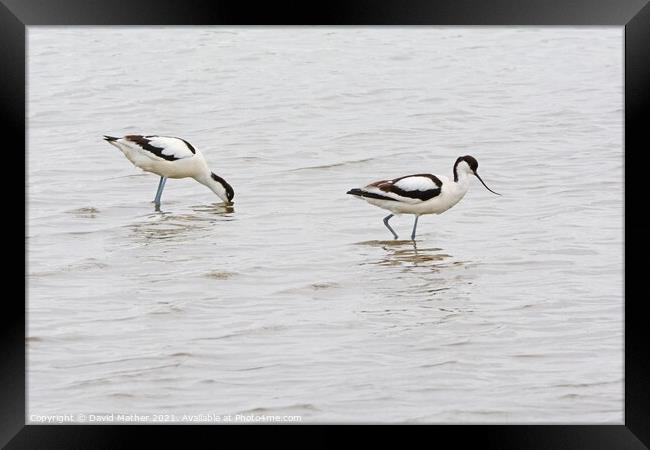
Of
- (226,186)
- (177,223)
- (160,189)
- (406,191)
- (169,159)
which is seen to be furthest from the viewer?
(160,189)

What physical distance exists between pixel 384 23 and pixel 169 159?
2849 mm

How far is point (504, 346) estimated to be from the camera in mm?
6617

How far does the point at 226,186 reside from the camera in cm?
788

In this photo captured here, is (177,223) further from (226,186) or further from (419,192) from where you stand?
Result: (419,192)

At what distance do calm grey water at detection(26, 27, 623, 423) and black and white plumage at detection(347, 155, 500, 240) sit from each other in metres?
0.09

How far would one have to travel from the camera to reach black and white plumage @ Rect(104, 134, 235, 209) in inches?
312

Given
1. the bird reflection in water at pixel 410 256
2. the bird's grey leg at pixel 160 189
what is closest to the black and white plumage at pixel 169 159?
the bird's grey leg at pixel 160 189

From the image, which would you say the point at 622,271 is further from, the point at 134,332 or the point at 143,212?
the point at 143,212

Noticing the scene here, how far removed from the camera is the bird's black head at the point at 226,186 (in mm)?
7804

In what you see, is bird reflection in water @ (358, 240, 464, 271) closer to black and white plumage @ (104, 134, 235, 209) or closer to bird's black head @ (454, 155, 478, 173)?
bird's black head @ (454, 155, 478, 173)

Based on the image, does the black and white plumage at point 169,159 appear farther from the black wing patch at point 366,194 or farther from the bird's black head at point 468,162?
the bird's black head at point 468,162

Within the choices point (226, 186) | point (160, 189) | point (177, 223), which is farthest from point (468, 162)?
point (160, 189)

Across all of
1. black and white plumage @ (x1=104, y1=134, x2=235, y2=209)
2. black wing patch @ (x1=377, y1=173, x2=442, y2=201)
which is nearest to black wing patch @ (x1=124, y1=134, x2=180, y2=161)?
black and white plumage @ (x1=104, y1=134, x2=235, y2=209)

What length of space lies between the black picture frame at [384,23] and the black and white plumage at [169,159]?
4.61ft
